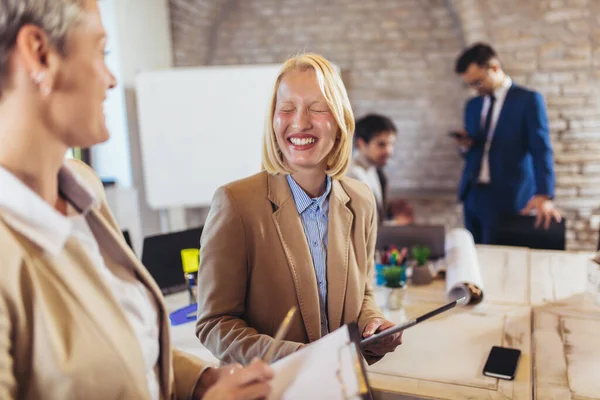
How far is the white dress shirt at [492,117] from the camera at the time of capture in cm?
330

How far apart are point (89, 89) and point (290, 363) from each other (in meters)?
0.51

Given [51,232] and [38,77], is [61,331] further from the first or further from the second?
[38,77]

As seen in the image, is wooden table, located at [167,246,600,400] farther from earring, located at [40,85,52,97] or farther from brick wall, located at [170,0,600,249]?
brick wall, located at [170,0,600,249]

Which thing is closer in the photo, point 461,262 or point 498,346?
point 498,346

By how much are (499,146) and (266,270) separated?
2.66m

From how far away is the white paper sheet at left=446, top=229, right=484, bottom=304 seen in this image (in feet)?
5.74

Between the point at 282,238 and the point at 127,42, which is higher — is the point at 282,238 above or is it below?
below

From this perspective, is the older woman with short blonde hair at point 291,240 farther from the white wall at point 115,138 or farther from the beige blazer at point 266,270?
the white wall at point 115,138

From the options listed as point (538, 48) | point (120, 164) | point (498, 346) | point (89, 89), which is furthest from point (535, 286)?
point (120, 164)

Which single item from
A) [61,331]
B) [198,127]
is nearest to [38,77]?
[61,331]

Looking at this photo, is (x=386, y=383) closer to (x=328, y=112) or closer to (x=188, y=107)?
(x=328, y=112)

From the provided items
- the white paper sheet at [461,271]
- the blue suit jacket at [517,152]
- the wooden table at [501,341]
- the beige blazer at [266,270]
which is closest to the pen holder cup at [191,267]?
the wooden table at [501,341]

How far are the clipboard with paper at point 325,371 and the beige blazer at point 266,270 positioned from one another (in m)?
0.31

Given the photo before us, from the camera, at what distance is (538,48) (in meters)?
3.63
